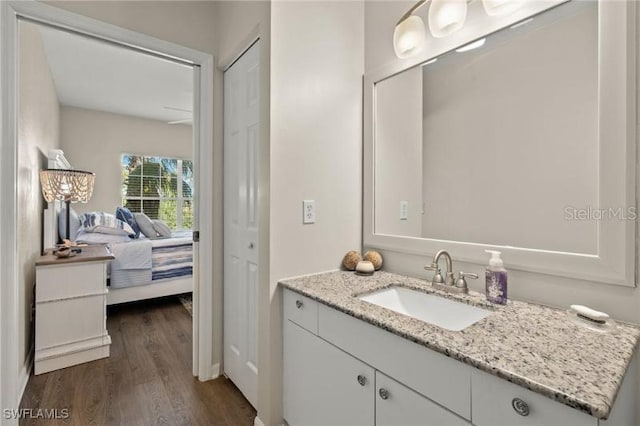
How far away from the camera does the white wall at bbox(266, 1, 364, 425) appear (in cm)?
146

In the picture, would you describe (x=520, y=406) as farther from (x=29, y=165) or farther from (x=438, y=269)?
(x=29, y=165)

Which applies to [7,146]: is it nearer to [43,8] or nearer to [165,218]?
[43,8]

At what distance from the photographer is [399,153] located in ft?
5.43

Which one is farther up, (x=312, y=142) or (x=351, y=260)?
(x=312, y=142)

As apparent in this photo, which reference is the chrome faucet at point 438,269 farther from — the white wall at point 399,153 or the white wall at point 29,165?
the white wall at point 29,165

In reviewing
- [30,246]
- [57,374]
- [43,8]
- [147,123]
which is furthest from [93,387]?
[147,123]

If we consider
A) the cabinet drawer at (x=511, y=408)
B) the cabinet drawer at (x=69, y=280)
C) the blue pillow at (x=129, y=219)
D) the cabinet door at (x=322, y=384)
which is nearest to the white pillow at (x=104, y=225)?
the blue pillow at (x=129, y=219)

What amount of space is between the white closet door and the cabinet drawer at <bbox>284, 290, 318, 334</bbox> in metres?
0.32

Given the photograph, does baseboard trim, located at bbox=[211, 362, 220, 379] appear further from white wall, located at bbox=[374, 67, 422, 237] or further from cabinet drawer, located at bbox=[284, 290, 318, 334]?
white wall, located at bbox=[374, 67, 422, 237]

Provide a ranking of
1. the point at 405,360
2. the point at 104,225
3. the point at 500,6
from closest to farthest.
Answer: the point at 405,360 < the point at 500,6 < the point at 104,225

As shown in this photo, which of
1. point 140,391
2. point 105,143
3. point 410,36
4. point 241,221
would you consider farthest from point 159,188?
point 410,36

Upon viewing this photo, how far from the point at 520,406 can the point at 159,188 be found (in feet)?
20.3

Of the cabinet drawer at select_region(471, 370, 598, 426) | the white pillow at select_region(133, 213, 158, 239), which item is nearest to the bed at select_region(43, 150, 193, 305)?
the white pillow at select_region(133, 213, 158, 239)

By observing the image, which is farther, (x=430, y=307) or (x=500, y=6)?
(x=430, y=307)
